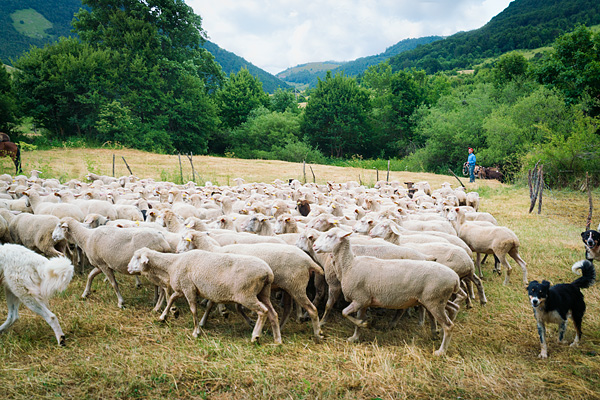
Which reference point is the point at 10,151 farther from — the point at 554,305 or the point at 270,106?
the point at 270,106

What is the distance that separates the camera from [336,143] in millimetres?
48469

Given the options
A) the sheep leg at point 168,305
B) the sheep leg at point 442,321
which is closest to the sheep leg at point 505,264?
the sheep leg at point 442,321

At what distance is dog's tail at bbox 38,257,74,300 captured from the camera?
498cm

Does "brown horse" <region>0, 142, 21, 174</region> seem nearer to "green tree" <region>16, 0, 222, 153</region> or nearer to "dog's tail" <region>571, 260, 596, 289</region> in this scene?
"green tree" <region>16, 0, 222, 153</region>

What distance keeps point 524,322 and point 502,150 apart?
26.1 meters

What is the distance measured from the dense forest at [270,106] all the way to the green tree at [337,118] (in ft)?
0.47

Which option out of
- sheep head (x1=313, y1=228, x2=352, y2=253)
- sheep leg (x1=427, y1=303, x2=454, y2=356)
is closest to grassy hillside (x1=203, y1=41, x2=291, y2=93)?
sheep head (x1=313, y1=228, x2=352, y2=253)

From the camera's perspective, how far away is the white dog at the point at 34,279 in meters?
4.95

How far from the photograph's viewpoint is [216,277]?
5078 millimetres

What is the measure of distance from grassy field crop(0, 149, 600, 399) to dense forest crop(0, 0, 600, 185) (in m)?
18.1

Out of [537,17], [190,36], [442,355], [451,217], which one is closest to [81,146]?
[190,36]

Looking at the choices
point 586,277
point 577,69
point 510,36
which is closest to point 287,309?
point 586,277

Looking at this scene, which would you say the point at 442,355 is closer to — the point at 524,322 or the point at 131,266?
the point at 524,322

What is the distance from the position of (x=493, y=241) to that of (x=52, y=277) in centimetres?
787
